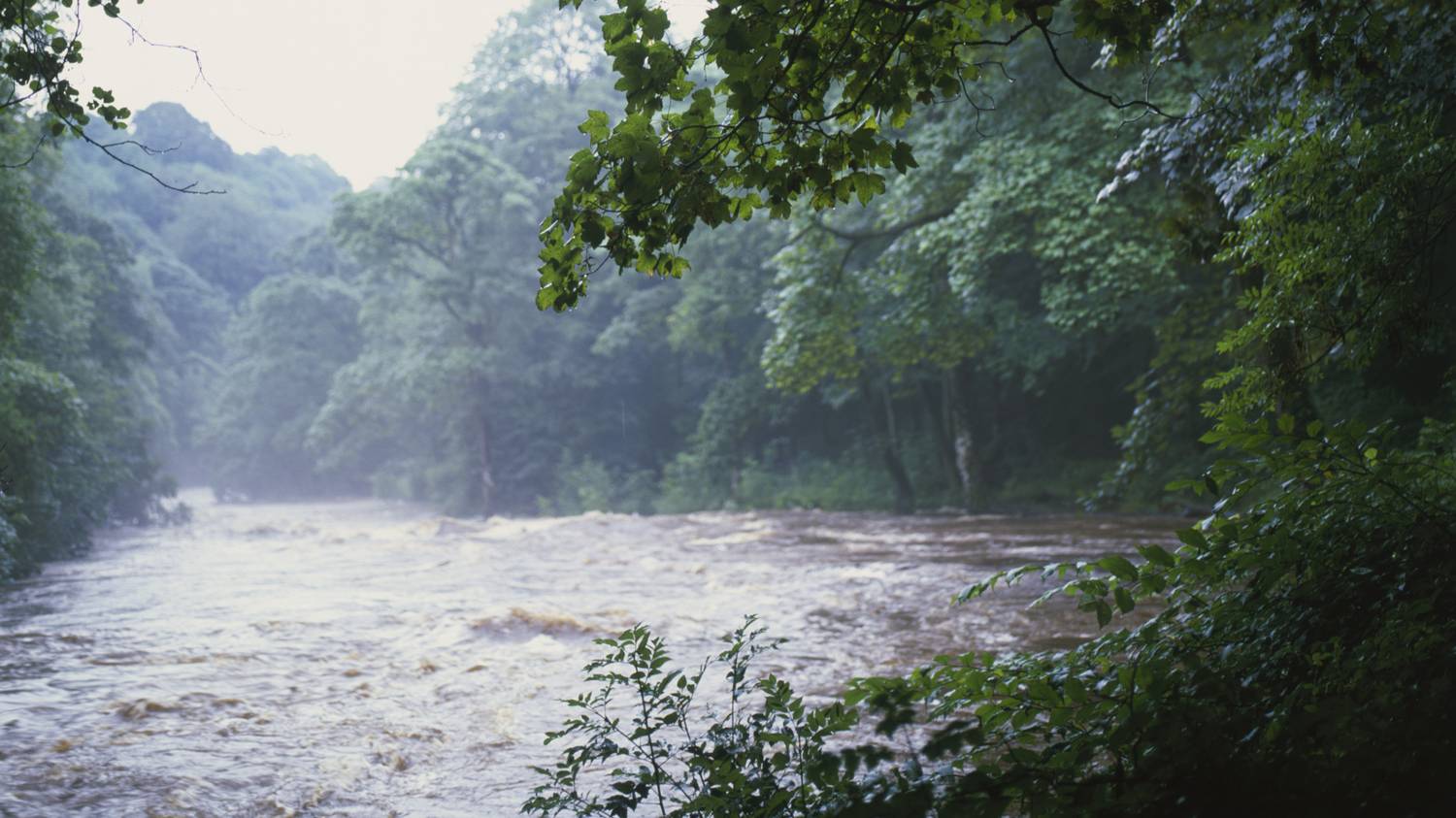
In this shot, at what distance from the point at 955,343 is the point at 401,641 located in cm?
1100

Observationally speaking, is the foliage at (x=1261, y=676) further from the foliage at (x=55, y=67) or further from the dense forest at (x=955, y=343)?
the foliage at (x=55, y=67)

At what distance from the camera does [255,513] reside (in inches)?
1454

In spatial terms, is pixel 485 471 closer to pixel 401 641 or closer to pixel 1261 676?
pixel 401 641

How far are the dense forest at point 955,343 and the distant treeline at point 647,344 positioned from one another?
119 millimetres

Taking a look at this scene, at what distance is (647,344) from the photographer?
114ft

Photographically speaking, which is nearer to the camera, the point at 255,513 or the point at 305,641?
the point at 305,641

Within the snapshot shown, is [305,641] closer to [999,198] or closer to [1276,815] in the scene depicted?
[1276,815]

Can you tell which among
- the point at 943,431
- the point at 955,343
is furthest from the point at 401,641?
the point at 943,431

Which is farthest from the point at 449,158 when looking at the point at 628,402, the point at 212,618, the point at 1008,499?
the point at 212,618

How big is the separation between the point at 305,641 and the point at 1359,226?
926 cm

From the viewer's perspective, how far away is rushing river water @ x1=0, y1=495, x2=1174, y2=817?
5730mm

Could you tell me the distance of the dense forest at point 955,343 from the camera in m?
2.69

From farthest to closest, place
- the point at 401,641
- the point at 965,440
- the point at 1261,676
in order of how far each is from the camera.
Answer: the point at 965,440, the point at 401,641, the point at 1261,676

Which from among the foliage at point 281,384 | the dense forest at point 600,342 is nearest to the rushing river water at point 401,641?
the dense forest at point 600,342
